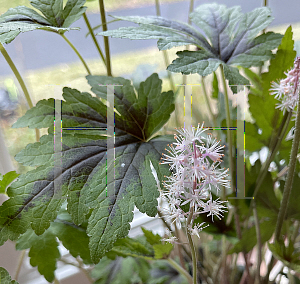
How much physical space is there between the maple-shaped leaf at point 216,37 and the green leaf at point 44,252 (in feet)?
1.18

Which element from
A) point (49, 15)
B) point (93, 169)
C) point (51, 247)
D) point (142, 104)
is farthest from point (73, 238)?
point (49, 15)

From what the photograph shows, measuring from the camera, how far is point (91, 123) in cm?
47

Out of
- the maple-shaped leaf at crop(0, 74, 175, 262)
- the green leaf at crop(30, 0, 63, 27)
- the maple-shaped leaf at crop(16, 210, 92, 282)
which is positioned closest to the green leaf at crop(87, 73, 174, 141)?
the maple-shaped leaf at crop(0, 74, 175, 262)

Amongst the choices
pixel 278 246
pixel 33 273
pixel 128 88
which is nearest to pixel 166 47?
pixel 128 88

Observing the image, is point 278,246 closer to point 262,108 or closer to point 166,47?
point 262,108

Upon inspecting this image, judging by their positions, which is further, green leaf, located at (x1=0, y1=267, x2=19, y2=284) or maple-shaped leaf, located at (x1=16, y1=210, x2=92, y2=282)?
maple-shaped leaf, located at (x1=16, y1=210, x2=92, y2=282)

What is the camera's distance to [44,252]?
490 mm

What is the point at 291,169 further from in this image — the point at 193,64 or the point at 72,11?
the point at 72,11

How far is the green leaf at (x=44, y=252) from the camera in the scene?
0.49 meters

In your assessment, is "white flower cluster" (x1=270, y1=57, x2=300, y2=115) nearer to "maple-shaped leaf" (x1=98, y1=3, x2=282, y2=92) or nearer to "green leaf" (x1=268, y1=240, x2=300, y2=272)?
"maple-shaped leaf" (x1=98, y1=3, x2=282, y2=92)

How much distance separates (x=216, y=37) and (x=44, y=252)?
0.50m

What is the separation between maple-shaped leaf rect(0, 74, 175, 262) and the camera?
0.38 m

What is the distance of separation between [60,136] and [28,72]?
43 centimetres

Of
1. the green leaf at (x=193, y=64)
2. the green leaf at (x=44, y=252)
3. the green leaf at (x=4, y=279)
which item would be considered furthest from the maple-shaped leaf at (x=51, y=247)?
the green leaf at (x=193, y=64)
